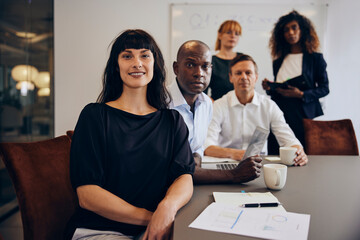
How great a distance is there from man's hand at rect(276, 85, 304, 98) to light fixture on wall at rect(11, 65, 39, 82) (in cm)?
263

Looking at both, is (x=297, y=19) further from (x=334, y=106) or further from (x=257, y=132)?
(x=257, y=132)

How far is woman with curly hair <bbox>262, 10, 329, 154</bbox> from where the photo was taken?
2848 mm

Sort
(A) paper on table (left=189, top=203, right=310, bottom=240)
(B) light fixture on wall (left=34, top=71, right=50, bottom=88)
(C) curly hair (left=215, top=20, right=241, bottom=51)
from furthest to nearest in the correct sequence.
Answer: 1. (B) light fixture on wall (left=34, top=71, right=50, bottom=88)
2. (C) curly hair (left=215, top=20, right=241, bottom=51)
3. (A) paper on table (left=189, top=203, right=310, bottom=240)

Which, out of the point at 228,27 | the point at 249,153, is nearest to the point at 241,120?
the point at 249,153

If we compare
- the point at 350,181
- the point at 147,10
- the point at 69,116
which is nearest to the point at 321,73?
the point at 350,181

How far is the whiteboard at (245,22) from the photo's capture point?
3693 mm

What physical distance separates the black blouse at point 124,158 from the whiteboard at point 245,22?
2665mm

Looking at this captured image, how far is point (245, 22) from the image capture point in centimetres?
372

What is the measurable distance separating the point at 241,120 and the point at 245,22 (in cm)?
188

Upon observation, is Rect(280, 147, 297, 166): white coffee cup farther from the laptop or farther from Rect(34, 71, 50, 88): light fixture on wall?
Rect(34, 71, 50, 88): light fixture on wall

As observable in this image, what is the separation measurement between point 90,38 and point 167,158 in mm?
3110

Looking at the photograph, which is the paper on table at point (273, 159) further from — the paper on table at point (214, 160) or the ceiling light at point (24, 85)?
the ceiling light at point (24, 85)

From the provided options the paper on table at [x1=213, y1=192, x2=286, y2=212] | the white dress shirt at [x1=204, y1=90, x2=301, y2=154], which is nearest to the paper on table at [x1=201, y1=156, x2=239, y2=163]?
the white dress shirt at [x1=204, y1=90, x2=301, y2=154]

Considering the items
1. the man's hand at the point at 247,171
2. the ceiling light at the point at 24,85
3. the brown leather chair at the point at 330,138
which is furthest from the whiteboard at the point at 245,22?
the man's hand at the point at 247,171
